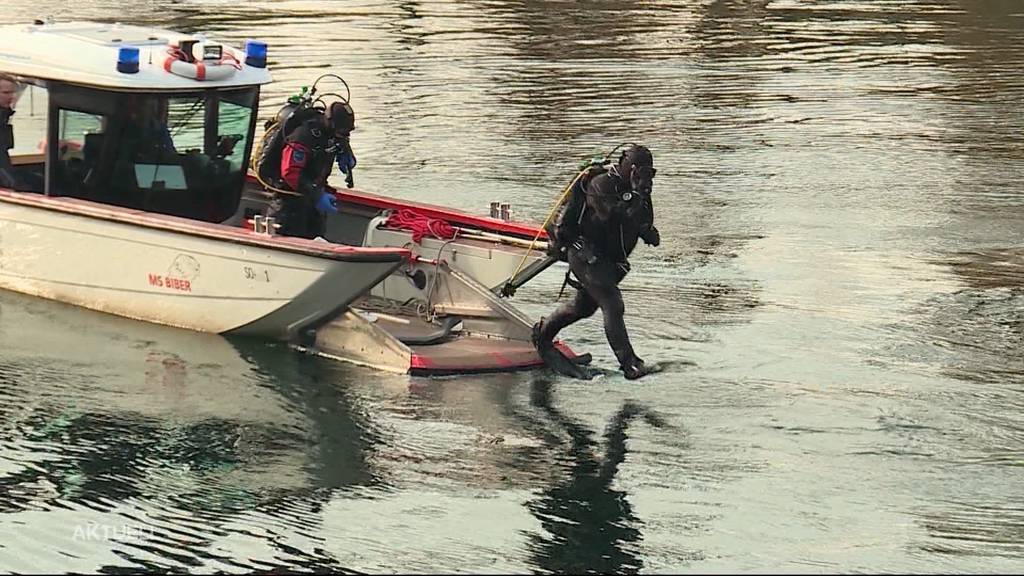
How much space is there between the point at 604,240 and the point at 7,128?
480 centimetres

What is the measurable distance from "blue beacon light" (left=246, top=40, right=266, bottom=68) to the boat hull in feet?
4.72

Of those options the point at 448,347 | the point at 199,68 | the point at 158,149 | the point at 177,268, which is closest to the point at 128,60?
the point at 199,68

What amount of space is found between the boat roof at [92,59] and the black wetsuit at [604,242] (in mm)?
2952

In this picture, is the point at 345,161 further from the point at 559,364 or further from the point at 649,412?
the point at 649,412

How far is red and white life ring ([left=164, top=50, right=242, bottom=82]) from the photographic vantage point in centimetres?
1273

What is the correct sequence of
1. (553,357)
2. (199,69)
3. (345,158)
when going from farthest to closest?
(345,158), (199,69), (553,357)

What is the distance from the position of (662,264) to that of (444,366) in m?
3.74

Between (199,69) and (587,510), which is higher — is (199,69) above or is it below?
above

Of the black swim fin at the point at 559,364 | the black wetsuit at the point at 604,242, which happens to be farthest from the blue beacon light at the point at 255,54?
the black swim fin at the point at 559,364

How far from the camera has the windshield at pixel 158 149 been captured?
12961 mm

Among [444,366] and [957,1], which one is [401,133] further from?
[957,1]

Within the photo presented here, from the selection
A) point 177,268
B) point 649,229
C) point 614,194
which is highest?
point 614,194

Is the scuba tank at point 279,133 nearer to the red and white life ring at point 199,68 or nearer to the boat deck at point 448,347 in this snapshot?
the red and white life ring at point 199,68

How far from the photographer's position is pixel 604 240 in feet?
38.2
